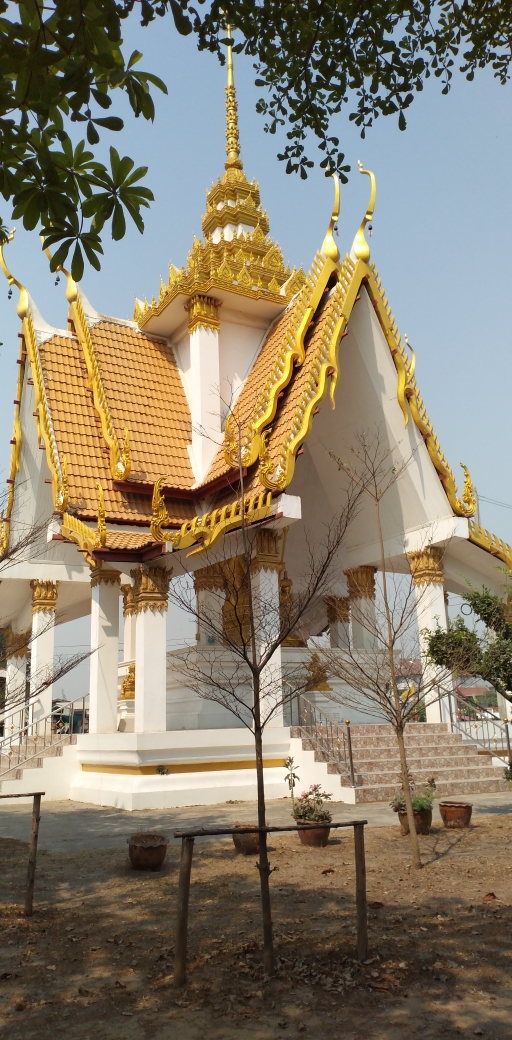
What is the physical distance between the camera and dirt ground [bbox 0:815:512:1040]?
377cm

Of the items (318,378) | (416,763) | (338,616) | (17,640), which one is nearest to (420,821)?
(416,763)

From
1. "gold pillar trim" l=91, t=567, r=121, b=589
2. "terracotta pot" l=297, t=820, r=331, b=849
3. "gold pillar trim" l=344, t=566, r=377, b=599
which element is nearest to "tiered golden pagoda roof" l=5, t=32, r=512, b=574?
"gold pillar trim" l=91, t=567, r=121, b=589

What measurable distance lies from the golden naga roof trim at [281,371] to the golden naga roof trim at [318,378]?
0.20m

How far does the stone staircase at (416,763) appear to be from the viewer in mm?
11086

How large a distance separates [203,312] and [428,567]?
6221 millimetres

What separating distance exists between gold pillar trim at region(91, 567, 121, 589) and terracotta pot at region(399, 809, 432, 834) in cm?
660

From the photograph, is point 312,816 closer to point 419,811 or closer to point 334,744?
point 419,811

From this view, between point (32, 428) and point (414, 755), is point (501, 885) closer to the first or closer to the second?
point (414, 755)

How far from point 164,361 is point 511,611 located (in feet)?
28.5

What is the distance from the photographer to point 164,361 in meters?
16.5

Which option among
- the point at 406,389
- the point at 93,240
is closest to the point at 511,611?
the point at 406,389

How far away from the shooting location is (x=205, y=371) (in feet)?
→ 50.3

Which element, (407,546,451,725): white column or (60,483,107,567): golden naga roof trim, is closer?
(60,483,107,567): golden naga roof trim

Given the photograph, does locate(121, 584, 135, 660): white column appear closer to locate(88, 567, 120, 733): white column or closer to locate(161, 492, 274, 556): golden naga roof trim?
locate(88, 567, 120, 733): white column
